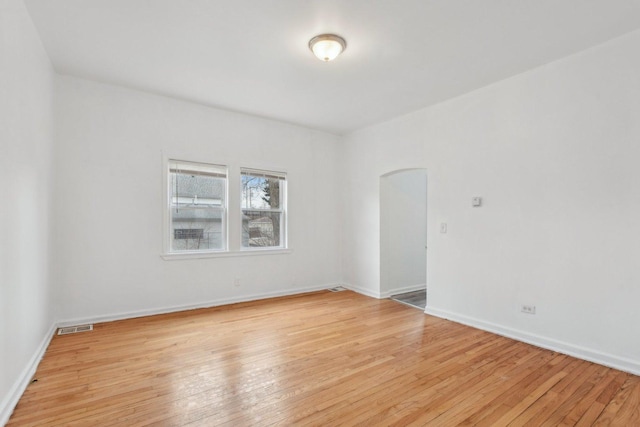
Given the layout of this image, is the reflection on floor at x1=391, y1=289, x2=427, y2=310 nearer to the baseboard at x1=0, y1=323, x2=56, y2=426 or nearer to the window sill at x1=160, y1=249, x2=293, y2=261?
the window sill at x1=160, y1=249, x2=293, y2=261

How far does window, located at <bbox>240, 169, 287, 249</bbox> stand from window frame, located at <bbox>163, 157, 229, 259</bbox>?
11.6 inches

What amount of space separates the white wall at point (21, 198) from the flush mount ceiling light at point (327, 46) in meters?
2.21

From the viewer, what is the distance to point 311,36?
285 centimetres

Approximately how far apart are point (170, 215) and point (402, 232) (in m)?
3.77

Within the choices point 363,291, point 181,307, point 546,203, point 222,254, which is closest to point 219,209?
point 222,254

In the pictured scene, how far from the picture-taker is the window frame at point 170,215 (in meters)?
4.28

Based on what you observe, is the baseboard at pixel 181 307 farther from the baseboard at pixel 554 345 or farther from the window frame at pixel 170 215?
the baseboard at pixel 554 345

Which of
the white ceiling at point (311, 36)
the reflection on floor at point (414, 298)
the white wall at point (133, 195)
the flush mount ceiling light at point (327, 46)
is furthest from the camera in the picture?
the reflection on floor at point (414, 298)

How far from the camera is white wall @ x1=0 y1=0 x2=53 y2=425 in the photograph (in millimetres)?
2039

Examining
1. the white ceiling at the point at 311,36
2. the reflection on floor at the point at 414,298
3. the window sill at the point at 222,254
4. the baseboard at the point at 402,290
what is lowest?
the reflection on floor at the point at 414,298

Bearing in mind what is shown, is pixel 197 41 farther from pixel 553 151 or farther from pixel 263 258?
pixel 553 151

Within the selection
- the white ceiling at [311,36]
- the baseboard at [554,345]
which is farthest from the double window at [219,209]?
Answer: the baseboard at [554,345]

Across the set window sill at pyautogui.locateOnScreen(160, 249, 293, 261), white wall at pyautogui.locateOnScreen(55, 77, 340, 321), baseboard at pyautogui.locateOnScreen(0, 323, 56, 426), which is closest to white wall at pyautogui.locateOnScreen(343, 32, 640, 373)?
window sill at pyautogui.locateOnScreen(160, 249, 293, 261)

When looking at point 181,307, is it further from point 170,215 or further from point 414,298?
point 414,298
